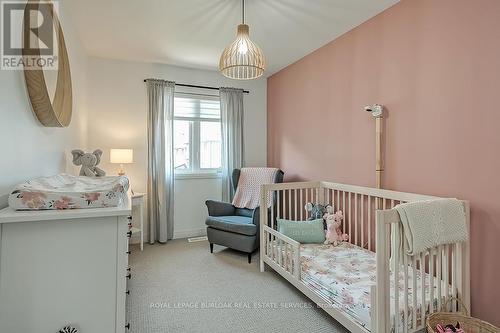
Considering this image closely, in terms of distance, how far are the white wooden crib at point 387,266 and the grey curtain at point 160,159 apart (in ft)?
5.17

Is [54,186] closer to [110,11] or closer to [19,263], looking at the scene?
[19,263]

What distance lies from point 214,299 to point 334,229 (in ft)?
4.26

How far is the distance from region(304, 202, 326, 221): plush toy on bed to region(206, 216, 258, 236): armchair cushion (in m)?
0.61

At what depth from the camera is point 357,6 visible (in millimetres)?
2357

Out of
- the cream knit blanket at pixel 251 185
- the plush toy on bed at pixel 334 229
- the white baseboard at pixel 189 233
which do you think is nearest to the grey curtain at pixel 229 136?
the cream knit blanket at pixel 251 185

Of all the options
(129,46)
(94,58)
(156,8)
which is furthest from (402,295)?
(94,58)

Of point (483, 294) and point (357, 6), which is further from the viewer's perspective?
point (357, 6)

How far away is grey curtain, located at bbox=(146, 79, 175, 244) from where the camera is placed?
3684 millimetres

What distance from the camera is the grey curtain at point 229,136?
4.11 m

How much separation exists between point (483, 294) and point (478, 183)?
714 mm

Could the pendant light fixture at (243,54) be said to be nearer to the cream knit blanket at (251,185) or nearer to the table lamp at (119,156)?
the cream knit blanket at (251,185)

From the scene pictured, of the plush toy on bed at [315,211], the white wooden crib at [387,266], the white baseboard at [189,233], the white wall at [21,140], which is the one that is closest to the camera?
the white wall at [21,140]

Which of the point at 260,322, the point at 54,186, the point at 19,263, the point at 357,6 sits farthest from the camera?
the point at 357,6

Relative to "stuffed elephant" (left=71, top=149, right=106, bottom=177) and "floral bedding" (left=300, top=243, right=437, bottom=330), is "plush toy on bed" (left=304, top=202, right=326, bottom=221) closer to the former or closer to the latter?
"floral bedding" (left=300, top=243, right=437, bottom=330)
